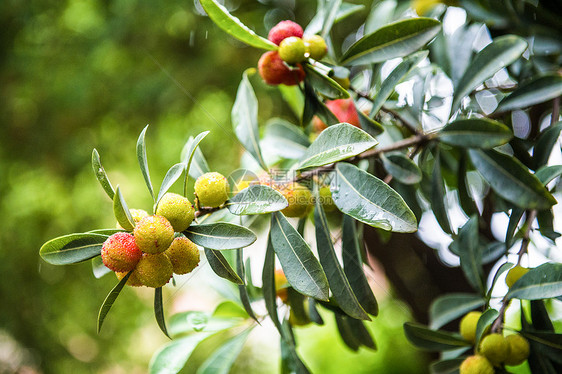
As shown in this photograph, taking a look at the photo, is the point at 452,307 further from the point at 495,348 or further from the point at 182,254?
the point at 182,254

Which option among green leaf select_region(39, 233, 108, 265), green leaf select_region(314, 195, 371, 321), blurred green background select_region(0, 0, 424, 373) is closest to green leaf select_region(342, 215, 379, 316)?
green leaf select_region(314, 195, 371, 321)

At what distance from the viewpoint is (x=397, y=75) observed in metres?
0.52

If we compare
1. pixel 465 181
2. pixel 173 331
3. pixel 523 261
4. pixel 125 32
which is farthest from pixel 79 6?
pixel 523 261

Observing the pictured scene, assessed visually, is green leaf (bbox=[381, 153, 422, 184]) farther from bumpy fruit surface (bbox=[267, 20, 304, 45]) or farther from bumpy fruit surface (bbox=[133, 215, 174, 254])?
bumpy fruit surface (bbox=[133, 215, 174, 254])

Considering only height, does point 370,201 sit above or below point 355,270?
above

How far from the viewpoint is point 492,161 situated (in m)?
0.53

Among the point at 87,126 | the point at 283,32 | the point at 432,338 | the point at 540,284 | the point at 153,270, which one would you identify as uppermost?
the point at 283,32

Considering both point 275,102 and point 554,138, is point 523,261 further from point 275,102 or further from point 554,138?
point 275,102

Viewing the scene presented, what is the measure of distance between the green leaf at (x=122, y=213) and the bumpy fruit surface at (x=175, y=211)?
0.9 inches

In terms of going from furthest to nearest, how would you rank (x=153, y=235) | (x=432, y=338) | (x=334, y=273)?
(x=432, y=338)
(x=334, y=273)
(x=153, y=235)

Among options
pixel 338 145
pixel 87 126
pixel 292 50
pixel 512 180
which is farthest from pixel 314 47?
pixel 87 126

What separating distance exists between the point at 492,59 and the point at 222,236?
0.37 m

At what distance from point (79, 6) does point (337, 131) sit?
1073mm

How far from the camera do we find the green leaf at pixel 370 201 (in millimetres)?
384
